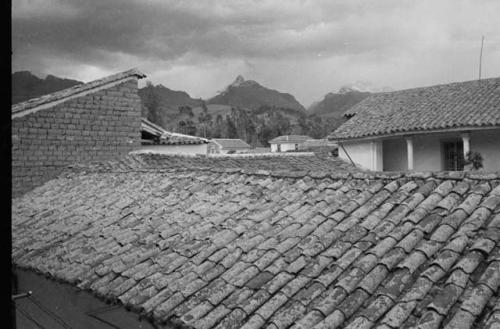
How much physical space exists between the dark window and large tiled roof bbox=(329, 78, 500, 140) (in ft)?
4.25

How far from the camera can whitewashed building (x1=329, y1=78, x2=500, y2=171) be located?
15.2 meters

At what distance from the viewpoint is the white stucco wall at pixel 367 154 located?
18.0 meters

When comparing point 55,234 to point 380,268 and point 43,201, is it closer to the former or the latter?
point 43,201

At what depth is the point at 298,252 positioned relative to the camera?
11.4 ft

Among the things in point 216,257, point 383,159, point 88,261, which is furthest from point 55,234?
point 383,159

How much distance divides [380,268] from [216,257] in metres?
1.53

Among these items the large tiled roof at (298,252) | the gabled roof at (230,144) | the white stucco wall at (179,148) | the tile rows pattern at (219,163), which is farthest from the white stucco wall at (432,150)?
the gabled roof at (230,144)

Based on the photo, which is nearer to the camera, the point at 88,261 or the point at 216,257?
the point at 216,257

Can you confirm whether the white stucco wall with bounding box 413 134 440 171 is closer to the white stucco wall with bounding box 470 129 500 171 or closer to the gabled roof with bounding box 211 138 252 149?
the white stucco wall with bounding box 470 129 500 171

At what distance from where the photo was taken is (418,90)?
65.4 feet

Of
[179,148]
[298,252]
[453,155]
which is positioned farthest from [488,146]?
[298,252]

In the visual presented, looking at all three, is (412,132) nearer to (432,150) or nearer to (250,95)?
(432,150)

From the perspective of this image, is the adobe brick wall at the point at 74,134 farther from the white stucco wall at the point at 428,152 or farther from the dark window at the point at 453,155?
the dark window at the point at 453,155
